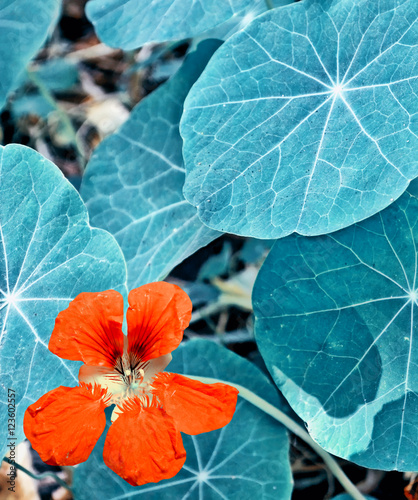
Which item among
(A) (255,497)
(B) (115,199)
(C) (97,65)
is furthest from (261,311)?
(C) (97,65)

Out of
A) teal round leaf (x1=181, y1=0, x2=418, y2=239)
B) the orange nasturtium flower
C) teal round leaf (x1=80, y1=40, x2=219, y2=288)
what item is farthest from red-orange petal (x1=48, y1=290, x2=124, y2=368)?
teal round leaf (x1=80, y1=40, x2=219, y2=288)

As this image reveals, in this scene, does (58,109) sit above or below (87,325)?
above

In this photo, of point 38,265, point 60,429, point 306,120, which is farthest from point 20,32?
point 60,429

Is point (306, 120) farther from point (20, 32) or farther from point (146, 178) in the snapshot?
point (20, 32)

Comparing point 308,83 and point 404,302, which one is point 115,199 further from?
point 404,302

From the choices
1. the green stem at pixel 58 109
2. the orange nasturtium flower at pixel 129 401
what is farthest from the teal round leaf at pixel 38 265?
the green stem at pixel 58 109

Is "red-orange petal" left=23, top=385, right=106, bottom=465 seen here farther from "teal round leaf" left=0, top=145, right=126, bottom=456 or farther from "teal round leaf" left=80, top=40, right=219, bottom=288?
"teal round leaf" left=80, top=40, right=219, bottom=288

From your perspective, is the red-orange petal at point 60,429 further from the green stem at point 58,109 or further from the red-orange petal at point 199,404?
the green stem at point 58,109
